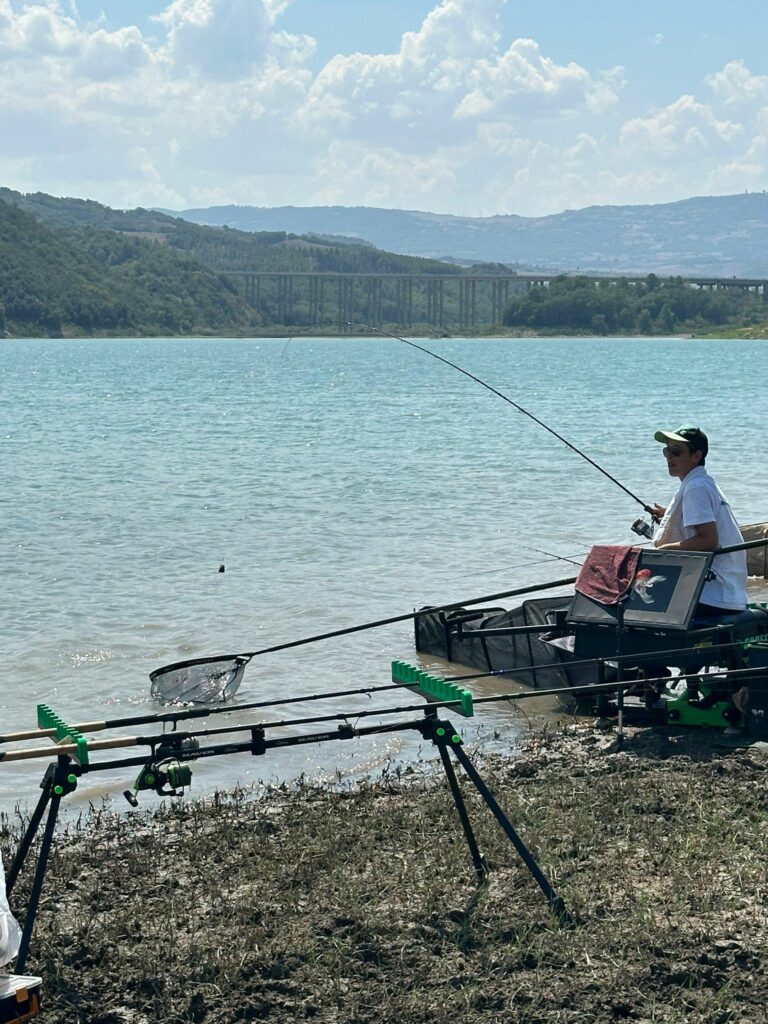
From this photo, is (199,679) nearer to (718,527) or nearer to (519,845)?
(718,527)

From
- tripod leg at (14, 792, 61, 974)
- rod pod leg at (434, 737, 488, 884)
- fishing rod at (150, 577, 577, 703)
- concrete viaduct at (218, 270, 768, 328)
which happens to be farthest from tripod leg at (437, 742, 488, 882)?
concrete viaduct at (218, 270, 768, 328)

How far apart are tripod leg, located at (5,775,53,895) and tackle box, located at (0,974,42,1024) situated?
0.92 metres

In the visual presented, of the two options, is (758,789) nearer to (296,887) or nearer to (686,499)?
(686,499)

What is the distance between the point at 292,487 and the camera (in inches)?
1032

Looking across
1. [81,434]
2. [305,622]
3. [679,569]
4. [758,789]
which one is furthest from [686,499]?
[81,434]

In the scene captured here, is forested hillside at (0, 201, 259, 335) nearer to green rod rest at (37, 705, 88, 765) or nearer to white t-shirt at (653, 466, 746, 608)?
white t-shirt at (653, 466, 746, 608)

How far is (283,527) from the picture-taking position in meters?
20.2

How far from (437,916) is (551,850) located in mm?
851

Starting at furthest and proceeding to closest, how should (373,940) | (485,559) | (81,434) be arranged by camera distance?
(81,434), (485,559), (373,940)

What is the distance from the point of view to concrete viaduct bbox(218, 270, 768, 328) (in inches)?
5586

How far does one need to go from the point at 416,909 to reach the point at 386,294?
15899cm

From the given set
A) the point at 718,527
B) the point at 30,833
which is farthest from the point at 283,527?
the point at 30,833

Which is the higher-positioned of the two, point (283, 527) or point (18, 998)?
point (18, 998)

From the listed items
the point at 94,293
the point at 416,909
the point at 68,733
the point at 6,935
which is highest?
the point at 94,293
